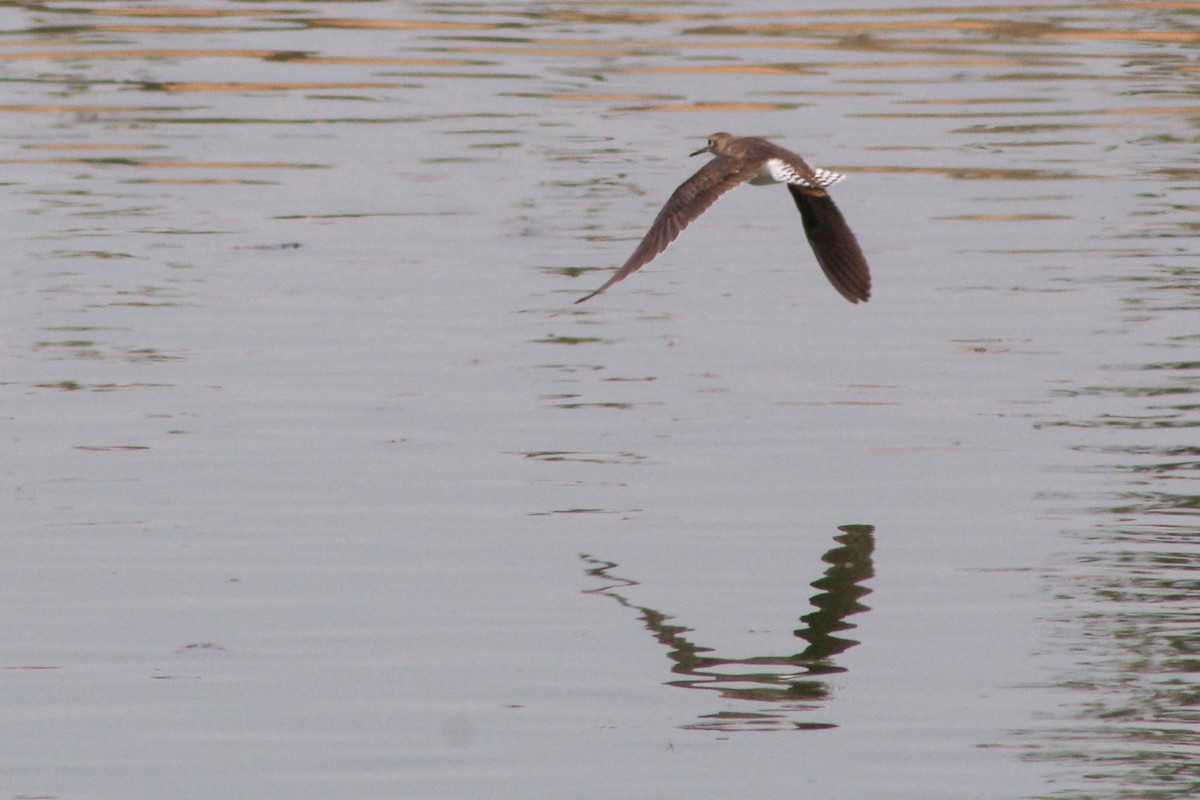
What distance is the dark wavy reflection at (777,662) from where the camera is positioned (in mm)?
5945

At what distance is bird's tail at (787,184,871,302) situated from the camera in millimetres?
9273

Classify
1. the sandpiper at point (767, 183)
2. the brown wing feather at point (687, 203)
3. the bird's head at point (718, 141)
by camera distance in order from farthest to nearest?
the bird's head at point (718, 141) < the sandpiper at point (767, 183) < the brown wing feather at point (687, 203)

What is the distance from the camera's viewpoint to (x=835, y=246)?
934cm

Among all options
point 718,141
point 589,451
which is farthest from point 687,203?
point 718,141

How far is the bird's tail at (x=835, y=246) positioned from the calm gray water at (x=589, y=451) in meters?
0.39

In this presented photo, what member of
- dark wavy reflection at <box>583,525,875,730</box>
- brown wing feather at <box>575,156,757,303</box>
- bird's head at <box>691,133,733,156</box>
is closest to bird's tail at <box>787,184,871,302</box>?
brown wing feather at <box>575,156,757,303</box>

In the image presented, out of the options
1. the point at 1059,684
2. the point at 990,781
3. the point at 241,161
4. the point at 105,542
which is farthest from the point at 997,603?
the point at 241,161

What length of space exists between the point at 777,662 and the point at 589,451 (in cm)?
219

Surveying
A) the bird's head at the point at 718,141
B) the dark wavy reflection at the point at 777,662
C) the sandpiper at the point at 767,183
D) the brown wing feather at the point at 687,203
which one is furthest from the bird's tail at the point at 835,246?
the dark wavy reflection at the point at 777,662

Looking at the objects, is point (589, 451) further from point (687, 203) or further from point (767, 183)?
point (767, 183)

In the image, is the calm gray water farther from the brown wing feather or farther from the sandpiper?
the brown wing feather

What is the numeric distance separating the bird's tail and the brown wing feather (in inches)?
15.1

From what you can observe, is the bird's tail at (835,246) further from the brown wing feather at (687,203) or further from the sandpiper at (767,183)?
the brown wing feather at (687,203)

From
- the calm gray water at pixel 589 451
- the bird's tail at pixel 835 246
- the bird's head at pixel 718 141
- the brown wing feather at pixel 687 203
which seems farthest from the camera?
the bird's head at pixel 718 141
